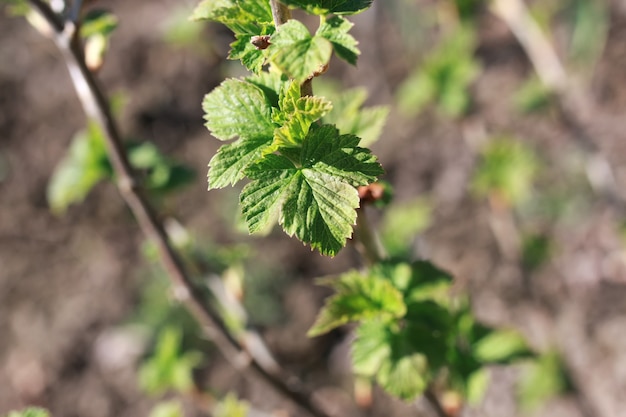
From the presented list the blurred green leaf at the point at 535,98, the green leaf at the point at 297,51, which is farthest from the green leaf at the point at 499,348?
the blurred green leaf at the point at 535,98

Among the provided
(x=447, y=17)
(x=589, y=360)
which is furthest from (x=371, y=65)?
(x=589, y=360)

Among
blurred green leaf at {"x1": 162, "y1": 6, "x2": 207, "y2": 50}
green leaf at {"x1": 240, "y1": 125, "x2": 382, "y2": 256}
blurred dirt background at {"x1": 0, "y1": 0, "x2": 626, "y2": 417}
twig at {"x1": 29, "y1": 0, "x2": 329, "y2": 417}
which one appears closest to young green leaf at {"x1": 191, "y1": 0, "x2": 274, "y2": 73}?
green leaf at {"x1": 240, "y1": 125, "x2": 382, "y2": 256}

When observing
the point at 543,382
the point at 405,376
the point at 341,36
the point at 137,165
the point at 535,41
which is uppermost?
the point at 341,36

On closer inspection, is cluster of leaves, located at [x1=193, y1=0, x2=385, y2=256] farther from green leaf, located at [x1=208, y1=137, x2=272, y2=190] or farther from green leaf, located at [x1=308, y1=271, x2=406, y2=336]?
green leaf, located at [x1=308, y1=271, x2=406, y2=336]

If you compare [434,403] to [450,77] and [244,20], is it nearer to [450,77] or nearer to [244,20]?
[244,20]

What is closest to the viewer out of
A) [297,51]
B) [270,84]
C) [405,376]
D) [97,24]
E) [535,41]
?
[297,51]

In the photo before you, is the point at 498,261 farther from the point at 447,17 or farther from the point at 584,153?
the point at 447,17

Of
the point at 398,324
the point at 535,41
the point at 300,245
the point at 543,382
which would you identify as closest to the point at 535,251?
the point at 543,382
